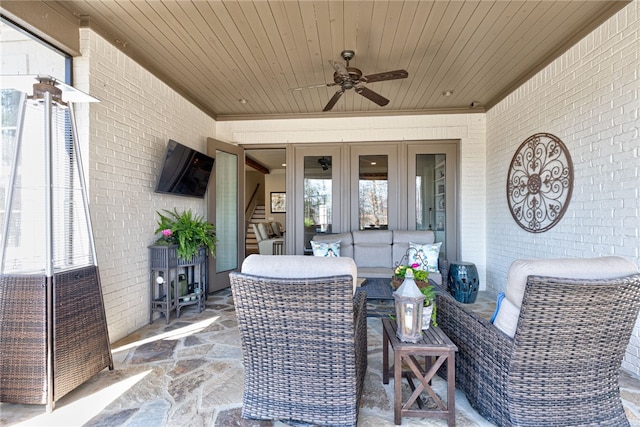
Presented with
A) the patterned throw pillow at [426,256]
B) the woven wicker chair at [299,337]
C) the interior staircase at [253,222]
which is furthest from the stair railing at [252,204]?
the woven wicker chair at [299,337]

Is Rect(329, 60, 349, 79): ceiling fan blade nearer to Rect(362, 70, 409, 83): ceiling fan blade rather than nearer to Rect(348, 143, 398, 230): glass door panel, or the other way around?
Rect(362, 70, 409, 83): ceiling fan blade

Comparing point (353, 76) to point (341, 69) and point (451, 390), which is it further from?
point (451, 390)

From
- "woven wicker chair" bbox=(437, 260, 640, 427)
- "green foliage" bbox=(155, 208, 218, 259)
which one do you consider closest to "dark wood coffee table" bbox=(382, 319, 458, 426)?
"woven wicker chair" bbox=(437, 260, 640, 427)

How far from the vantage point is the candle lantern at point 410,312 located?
1657 mm

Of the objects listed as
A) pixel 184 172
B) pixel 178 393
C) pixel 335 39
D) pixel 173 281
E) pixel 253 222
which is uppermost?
pixel 335 39

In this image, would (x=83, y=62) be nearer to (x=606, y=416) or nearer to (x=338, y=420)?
(x=338, y=420)

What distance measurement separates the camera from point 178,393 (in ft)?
6.64

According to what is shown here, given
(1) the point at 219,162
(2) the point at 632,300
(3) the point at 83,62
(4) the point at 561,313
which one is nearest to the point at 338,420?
(4) the point at 561,313

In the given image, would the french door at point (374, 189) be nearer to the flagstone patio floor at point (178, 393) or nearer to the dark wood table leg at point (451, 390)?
the flagstone patio floor at point (178, 393)

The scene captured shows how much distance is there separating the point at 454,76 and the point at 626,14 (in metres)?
1.53

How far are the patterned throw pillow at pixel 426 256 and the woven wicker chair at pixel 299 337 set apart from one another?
254 centimetres

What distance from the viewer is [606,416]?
158 centimetres

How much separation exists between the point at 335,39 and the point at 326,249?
2.49 metres

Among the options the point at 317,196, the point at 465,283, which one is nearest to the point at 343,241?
the point at 317,196
